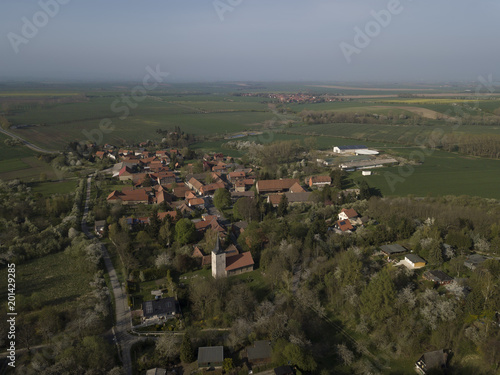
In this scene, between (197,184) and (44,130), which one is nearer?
(197,184)

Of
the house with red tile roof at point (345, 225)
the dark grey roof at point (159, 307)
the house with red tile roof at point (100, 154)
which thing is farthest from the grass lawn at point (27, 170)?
the house with red tile roof at point (345, 225)

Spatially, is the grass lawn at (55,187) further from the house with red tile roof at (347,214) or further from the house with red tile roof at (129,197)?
the house with red tile roof at (347,214)

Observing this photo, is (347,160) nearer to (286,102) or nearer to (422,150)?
(422,150)

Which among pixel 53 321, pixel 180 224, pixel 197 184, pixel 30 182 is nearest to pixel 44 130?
pixel 30 182

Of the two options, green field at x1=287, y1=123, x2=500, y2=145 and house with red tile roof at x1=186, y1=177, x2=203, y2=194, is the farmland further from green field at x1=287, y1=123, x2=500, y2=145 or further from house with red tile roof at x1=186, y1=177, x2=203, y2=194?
house with red tile roof at x1=186, y1=177, x2=203, y2=194

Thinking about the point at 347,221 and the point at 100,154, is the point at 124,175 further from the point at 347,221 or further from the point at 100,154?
the point at 347,221

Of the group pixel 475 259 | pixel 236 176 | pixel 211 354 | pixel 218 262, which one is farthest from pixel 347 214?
pixel 211 354
